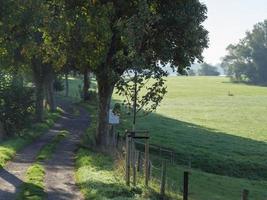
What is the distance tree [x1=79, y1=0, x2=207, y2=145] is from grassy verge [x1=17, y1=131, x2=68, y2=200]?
601cm

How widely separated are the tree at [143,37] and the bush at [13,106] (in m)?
8.54

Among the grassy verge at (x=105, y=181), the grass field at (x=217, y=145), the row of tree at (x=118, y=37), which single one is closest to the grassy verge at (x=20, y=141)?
the grassy verge at (x=105, y=181)

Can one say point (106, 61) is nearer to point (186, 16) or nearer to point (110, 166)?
point (186, 16)

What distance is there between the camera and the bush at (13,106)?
44188 millimetres

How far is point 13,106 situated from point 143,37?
14.9 metres

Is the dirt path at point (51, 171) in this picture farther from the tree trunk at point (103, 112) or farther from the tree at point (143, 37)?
the tree at point (143, 37)

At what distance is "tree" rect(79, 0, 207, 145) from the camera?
32969 mm

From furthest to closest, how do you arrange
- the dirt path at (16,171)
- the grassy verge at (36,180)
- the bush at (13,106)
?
the bush at (13,106), the dirt path at (16,171), the grassy verge at (36,180)

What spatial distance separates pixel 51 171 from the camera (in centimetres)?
2880

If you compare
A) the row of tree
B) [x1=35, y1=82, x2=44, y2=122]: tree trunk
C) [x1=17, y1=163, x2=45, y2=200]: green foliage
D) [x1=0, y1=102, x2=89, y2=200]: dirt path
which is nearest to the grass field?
[x1=0, y1=102, x2=89, y2=200]: dirt path

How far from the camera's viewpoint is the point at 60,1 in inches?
1436

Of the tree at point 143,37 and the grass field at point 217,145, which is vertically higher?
the tree at point 143,37

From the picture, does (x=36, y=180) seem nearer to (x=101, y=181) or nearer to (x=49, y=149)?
(x=101, y=181)

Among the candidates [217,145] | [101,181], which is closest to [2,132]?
[101,181]
